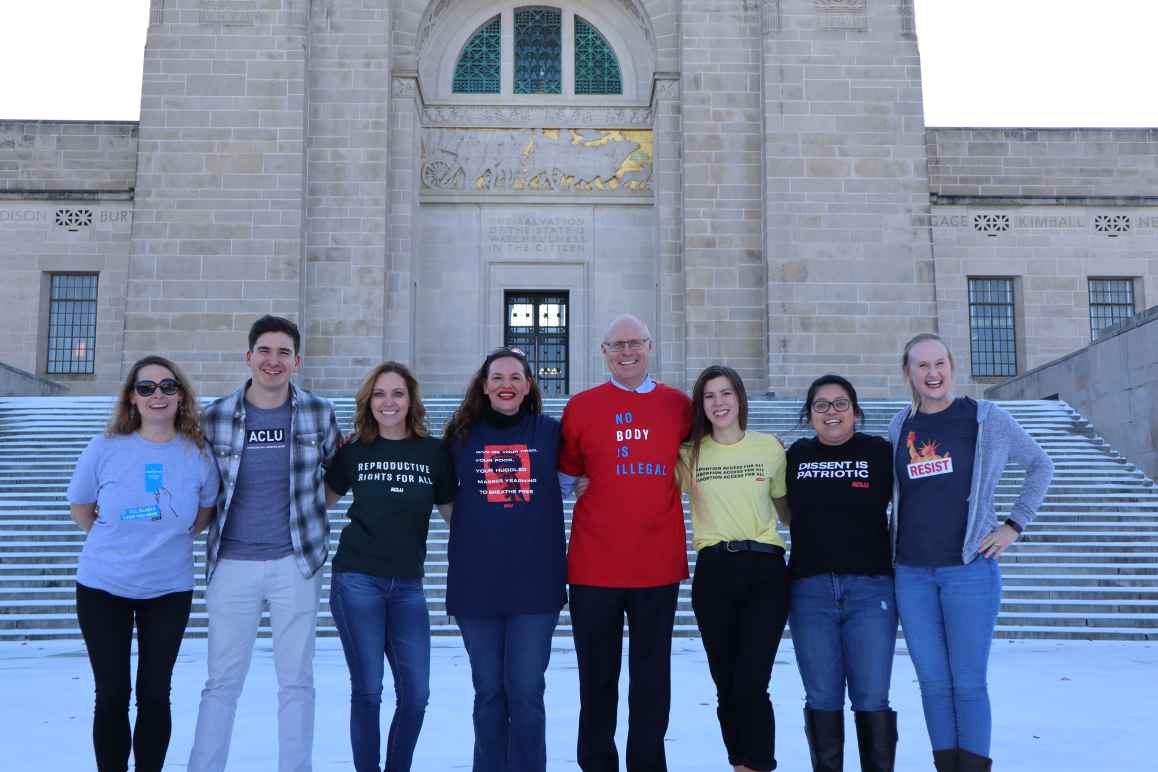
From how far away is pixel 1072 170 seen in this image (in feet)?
69.0

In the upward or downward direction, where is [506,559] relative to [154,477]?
downward

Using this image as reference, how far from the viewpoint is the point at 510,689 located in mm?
3951

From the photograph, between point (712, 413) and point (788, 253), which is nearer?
point (712, 413)

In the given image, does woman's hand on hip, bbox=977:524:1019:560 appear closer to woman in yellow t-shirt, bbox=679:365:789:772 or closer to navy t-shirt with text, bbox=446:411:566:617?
woman in yellow t-shirt, bbox=679:365:789:772

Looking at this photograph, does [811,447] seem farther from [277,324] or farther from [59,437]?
[59,437]

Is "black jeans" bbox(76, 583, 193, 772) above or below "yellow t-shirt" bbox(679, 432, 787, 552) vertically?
below

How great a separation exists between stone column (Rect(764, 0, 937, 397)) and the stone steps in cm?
427

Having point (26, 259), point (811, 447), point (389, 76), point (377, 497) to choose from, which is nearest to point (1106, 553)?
point (811, 447)

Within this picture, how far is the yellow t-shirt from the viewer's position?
13.7 feet

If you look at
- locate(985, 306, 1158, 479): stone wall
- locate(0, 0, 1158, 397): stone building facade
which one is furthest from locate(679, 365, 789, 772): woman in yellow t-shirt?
locate(0, 0, 1158, 397): stone building facade

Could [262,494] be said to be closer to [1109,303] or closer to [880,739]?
[880,739]

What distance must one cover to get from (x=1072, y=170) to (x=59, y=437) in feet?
61.4

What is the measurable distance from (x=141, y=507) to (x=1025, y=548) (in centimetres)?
832

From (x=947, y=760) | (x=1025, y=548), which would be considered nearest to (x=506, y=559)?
(x=947, y=760)
